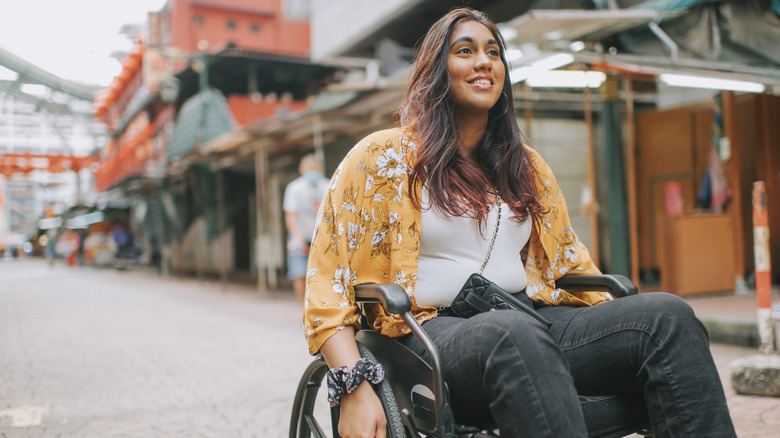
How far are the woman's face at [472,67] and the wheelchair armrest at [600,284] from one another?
675 millimetres

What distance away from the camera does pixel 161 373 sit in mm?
4953

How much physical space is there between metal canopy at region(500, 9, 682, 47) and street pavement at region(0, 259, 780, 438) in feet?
9.76

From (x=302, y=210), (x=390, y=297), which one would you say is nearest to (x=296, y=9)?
(x=302, y=210)

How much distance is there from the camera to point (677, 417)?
1.63 m

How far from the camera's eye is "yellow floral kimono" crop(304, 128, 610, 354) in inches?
74.1

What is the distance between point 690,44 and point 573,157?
3.56 m

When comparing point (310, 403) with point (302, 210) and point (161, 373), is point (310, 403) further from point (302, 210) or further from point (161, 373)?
point (302, 210)

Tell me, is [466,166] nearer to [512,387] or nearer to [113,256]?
[512,387]

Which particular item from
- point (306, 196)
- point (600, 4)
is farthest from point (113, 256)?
point (600, 4)

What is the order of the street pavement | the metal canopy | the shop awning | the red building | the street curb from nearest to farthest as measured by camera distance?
1. the street pavement
2. the street curb
3. the metal canopy
4. the shop awning
5. the red building

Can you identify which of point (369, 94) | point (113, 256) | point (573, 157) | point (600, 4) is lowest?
point (113, 256)

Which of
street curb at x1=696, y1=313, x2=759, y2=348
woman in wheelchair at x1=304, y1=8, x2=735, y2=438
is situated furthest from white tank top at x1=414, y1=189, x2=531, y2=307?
street curb at x1=696, y1=313, x2=759, y2=348

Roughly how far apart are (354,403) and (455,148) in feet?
2.84

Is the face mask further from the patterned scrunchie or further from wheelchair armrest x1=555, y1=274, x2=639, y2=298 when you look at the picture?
the patterned scrunchie
